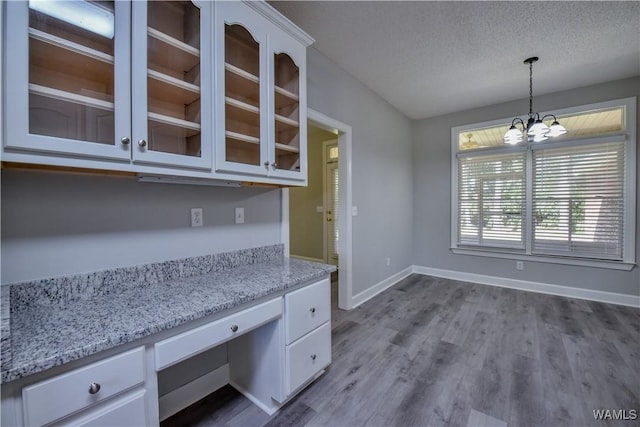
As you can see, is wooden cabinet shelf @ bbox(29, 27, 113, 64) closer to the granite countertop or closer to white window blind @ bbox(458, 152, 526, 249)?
the granite countertop

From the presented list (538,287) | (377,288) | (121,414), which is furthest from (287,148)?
(538,287)

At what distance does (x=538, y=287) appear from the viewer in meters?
3.75

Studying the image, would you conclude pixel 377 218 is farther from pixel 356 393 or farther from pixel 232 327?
pixel 232 327

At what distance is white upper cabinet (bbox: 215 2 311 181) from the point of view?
1485 mm

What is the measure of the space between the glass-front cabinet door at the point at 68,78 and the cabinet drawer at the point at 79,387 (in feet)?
2.52

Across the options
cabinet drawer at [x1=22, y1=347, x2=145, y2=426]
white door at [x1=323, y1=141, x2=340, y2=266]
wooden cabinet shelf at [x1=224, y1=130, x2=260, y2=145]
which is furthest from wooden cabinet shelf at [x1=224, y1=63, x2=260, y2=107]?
white door at [x1=323, y1=141, x2=340, y2=266]

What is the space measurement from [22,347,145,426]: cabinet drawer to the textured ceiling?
2386 mm

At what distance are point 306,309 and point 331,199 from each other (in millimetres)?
3575

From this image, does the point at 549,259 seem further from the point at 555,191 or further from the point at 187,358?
the point at 187,358

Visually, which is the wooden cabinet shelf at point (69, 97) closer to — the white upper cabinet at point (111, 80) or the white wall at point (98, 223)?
the white upper cabinet at point (111, 80)

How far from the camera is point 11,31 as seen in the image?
898 millimetres

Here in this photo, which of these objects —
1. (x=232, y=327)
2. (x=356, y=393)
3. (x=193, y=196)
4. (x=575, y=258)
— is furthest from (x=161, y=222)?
(x=575, y=258)

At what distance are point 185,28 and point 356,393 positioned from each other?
7.72 feet
